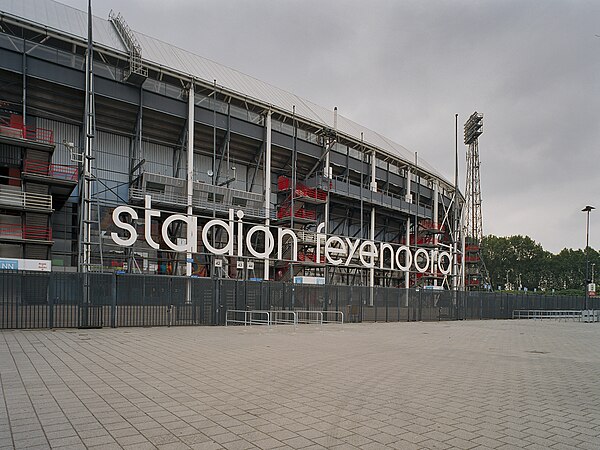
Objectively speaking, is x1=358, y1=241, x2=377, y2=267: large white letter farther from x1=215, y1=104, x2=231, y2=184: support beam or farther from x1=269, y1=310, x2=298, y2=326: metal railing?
x1=269, y1=310, x2=298, y2=326: metal railing

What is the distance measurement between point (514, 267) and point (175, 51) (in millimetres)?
86363

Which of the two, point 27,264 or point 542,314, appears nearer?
point 27,264

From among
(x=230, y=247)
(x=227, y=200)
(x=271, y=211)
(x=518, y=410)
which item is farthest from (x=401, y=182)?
(x=518, y=410)

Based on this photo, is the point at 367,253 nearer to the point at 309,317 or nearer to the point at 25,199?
the point at 309,317

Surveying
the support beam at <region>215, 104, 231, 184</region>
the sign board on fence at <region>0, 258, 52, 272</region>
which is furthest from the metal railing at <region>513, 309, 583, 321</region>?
the sign board on fence at <region>0, 258, 52, 272</region>

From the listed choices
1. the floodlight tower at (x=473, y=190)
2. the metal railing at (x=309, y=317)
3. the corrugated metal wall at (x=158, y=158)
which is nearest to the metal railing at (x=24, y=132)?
the corrugated metal wall at (x=158, y=158)

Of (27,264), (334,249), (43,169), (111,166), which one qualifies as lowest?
(27,264)

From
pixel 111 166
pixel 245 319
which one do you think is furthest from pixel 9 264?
pixel 111 166

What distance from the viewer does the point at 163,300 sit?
21391mm

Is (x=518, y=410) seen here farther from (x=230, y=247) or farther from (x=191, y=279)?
(x=230, y=247)

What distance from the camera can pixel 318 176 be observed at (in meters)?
44.2

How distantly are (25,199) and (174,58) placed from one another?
16441 mm

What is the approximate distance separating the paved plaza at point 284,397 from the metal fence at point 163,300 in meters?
3.35

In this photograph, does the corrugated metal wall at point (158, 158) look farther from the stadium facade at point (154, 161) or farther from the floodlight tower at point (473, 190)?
the floodlight tower at point (473, 190)
